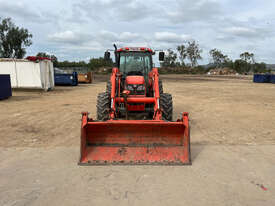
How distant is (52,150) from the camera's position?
494 cm

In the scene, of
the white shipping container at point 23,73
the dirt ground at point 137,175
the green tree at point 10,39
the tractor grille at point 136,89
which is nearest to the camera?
the dirt ground at point 137,175

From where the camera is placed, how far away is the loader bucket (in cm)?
433

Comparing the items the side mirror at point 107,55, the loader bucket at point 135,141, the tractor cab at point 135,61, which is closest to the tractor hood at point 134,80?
the tractor cab at point 135,61

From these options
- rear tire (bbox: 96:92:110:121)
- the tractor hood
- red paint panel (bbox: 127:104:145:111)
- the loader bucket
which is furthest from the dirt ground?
the tractor hood

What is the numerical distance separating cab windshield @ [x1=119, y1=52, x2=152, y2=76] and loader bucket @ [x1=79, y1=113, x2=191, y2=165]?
297 cm

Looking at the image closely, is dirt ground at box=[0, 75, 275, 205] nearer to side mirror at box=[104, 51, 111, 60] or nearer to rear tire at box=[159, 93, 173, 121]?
rear tire at box=[159, 93, 173, 121]

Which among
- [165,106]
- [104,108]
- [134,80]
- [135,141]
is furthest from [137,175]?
[134,80]

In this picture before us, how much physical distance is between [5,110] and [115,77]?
5.37 metres

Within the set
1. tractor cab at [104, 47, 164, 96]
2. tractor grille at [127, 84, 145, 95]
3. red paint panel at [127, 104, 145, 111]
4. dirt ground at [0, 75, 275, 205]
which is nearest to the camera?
dirt ground at [0, 75, 275, 205]

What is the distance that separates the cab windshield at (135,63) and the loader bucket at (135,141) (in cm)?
297

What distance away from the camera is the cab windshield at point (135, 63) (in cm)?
725

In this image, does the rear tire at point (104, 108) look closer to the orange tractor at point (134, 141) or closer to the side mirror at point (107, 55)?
the orange tractor at point (134, 141)

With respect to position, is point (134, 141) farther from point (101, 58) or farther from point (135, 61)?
point (101, 58)

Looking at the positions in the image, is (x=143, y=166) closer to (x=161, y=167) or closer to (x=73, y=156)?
(x=161, y=167)
